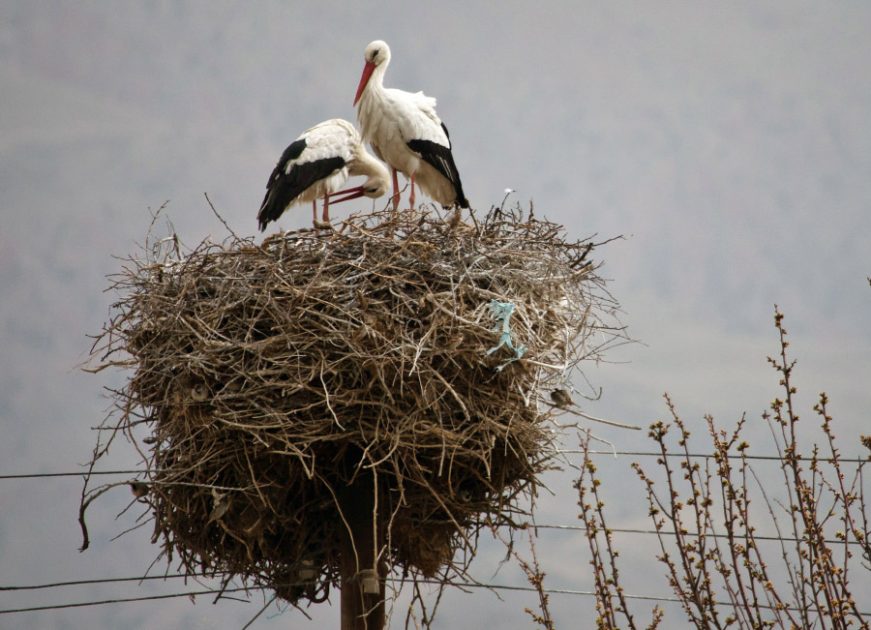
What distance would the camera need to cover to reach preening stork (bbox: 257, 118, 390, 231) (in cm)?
706

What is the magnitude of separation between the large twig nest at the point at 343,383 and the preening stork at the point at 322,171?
188 centimetres

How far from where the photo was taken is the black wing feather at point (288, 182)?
704 cm

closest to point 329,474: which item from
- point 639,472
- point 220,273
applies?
point 220,273

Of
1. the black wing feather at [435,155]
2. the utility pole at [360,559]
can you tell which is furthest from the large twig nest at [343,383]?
the black wing feather at [435,155]

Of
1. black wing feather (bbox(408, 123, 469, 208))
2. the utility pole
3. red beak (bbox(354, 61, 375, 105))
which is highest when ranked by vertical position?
red beak (bbox(354, 61, 375, 105))

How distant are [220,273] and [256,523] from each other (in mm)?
1133

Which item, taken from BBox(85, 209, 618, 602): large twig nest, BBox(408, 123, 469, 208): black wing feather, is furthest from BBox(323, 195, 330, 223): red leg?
BBox(85, 209, 618, 602): large twig nest

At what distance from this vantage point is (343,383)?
469 cm

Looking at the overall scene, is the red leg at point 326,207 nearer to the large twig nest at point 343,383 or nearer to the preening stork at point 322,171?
the preening stork at point 322,171

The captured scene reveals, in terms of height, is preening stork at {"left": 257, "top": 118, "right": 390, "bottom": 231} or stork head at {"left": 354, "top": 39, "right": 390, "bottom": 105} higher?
stork head at {"left": 354, "top": 39, "right": 390, "bottom": 105}

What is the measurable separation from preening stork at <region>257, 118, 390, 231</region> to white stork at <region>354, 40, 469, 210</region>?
0.27 metres

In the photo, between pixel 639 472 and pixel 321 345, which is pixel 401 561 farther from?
pixel 639 472

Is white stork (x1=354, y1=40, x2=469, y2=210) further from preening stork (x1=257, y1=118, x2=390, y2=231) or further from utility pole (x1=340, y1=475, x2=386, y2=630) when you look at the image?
utility pole (x1=340, y1=475, x2=386, y2=630)

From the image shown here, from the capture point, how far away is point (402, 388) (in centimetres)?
455
